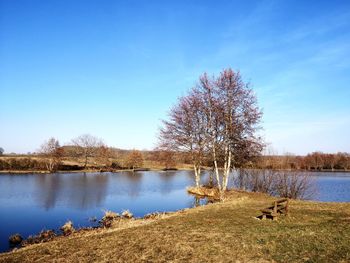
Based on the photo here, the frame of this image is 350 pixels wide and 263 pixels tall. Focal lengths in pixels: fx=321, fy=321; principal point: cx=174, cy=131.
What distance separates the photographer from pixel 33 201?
99.5ft

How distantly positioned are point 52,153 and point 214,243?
262ft

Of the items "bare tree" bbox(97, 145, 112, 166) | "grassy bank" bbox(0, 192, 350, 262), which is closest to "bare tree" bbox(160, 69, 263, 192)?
"grassy bank" bbox(0, 192, 350, 262)

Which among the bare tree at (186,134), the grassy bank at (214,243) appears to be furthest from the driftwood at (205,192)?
the grassy bank at (214,243)

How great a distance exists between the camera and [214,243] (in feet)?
37.7

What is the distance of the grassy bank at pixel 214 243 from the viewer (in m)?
10.0

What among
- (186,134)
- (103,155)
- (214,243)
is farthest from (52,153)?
(214,243)

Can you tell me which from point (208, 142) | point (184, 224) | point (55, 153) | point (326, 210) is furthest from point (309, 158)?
point (184, 224)

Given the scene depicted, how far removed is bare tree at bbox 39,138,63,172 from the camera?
81.2 metres

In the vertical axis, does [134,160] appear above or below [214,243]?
above

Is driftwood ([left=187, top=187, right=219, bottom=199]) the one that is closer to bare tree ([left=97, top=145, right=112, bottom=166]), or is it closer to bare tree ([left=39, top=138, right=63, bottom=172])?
bare tree ([left=39, top=138, right=63, bottom=172])

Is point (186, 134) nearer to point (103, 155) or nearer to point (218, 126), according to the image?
point (218, 126)

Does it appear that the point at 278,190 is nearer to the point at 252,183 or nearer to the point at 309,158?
the point at 252,183

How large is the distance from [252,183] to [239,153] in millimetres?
6090

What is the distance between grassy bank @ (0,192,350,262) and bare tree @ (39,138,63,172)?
234ft
